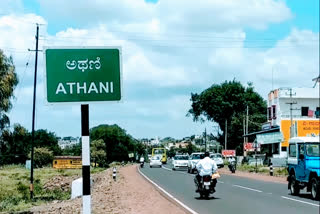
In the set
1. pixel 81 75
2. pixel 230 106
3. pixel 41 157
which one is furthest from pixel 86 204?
pixel 230 106

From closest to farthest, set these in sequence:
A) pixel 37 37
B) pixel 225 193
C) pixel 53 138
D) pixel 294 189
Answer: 1. pixel 294 189
2. pixel 225 193
3. pixel 37 37
4. pixel 53 138

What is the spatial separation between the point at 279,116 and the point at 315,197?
164ft

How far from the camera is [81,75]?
6223 mm

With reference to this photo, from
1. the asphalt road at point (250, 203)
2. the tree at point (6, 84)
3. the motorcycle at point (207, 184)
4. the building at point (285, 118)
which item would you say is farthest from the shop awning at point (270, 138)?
the motorcycle at point (207, 184)

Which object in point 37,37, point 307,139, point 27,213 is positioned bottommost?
point 27,213

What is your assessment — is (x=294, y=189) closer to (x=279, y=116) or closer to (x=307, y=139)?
(x=307, y=139)

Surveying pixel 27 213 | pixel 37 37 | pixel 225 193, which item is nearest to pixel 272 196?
pixel 225 193

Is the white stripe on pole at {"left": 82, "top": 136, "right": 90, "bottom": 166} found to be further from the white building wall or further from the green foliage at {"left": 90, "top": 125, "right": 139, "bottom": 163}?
the green foliage at {"left": 90, "top": 125, "right": 139, "bottom": 163}

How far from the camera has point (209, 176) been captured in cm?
2086

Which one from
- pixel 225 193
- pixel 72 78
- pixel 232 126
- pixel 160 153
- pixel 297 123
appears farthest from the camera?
pixel 232 126

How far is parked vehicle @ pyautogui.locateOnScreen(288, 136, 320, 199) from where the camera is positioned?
20.5 metres

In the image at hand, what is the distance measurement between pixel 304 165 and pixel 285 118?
47911 mm

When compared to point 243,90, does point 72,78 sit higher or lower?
lower

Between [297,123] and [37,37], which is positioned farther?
[297,123]
